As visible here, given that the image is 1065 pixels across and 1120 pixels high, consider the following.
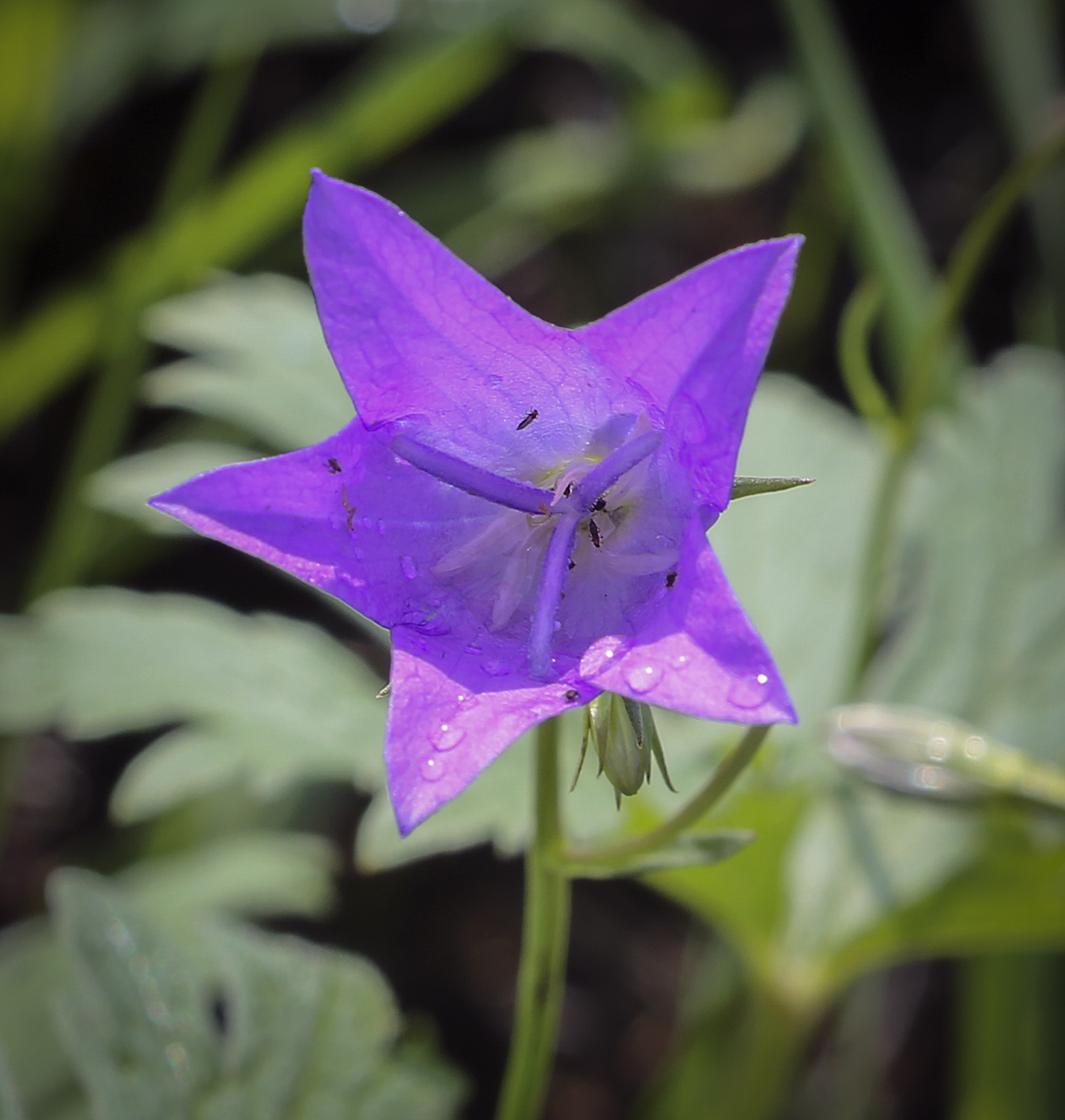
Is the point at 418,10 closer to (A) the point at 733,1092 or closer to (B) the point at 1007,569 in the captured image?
(B) the point at 1007,569

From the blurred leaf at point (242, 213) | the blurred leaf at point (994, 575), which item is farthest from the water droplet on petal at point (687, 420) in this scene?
the blurred leaf at point (242, 213)

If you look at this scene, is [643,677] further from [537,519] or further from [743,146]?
[743,146]

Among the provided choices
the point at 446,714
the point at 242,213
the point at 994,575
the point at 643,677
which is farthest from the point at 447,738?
the point at 242,213

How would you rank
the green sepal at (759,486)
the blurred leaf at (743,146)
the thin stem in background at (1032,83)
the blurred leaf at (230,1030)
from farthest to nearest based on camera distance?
the blurred leaf at (743,146) < the thin stem in background at (1032,83) < the blurred leaf at (230,1030) < the green sepal at (759,486)

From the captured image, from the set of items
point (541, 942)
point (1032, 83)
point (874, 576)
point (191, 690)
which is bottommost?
point (541, 942)

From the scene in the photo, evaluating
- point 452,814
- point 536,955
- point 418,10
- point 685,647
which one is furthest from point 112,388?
point 685,647

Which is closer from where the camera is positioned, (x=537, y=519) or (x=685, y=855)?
(x=685, y=855)

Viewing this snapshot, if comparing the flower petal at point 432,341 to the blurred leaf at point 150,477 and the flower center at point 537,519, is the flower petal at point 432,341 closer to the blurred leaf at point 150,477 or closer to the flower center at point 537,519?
the flower center at point 537,519
